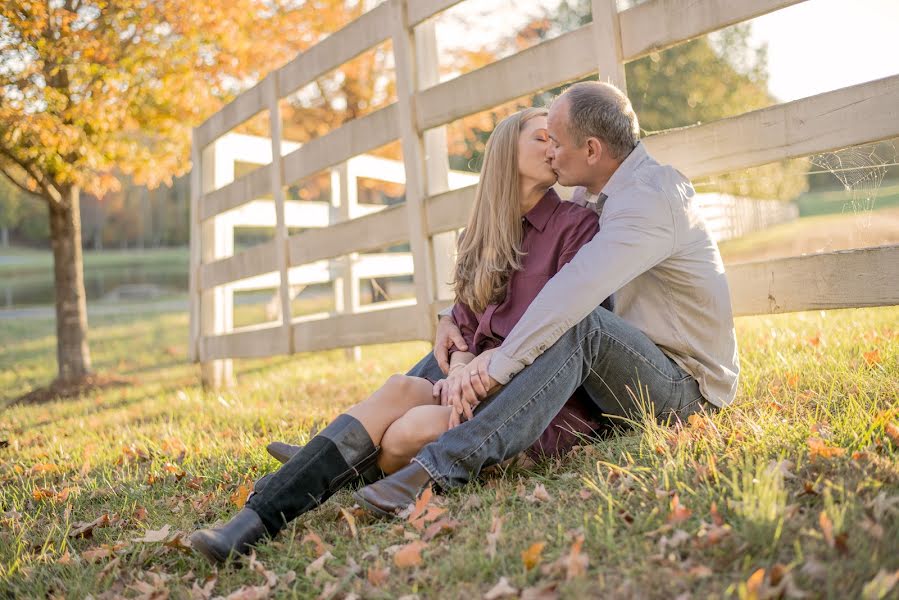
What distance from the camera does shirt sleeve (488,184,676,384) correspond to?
250 cm

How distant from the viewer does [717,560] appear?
1.87 m

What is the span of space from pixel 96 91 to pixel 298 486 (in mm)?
5868

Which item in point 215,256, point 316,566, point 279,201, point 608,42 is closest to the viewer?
point 316,566

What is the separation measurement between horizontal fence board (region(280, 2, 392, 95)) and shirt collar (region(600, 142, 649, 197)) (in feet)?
7.18

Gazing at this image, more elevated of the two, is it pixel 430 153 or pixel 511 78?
pixel 511 78

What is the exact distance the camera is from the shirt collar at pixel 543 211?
3.00 metres

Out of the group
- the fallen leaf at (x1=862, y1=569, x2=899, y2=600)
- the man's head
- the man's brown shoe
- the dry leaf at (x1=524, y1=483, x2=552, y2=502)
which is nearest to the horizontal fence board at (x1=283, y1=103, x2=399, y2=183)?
the man's head

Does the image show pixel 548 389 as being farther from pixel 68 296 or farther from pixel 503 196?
pixel 68 296

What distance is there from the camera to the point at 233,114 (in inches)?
245

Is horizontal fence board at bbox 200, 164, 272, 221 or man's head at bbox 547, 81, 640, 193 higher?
horizontal fence board at bbox 200, 164, 272, 221

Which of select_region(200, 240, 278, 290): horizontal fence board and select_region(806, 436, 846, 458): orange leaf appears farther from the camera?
select_region(200, 240, 278, 290): horizontal fence board

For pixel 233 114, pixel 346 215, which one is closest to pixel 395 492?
pixel 346 215

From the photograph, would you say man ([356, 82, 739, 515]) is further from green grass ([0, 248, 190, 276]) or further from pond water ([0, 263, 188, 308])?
green grass ([0, 248, 190, 276])

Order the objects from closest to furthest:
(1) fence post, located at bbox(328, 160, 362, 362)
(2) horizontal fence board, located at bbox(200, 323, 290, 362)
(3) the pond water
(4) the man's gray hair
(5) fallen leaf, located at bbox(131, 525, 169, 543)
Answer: (5) fallen leaf, located at bbox(131, 525, 169, 543), (4) the man's gray hair, (2) horizontal fence board, located at bbox(200, 323, 290, 362), (1) fence post, located at bbox(328, 160, 362, 362), (3) the pond water
